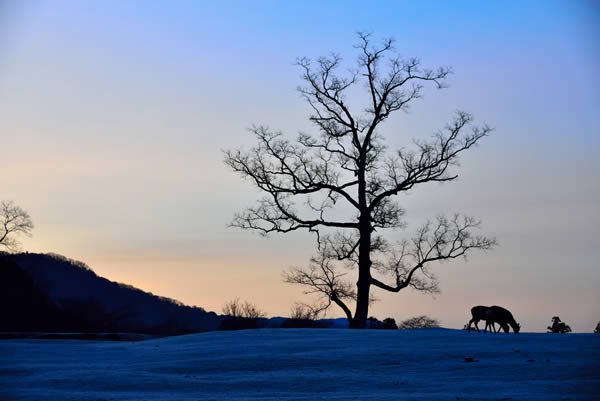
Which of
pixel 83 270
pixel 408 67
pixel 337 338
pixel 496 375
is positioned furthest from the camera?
pixel 83 270

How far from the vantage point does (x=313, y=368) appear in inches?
773

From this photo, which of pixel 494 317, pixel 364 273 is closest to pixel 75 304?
pixel 364 273

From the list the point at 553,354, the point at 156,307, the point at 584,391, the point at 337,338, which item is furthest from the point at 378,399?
the point at 156,307

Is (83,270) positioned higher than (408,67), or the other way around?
(408,67)

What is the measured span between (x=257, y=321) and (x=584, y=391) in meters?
22.0

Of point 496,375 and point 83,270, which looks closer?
point 496,375

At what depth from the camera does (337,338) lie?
24281 millimetres

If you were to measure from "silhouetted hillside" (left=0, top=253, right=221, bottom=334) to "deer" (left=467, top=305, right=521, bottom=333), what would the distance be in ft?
66.4

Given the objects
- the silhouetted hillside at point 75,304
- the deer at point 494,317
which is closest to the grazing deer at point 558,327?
the deer at point 494,317

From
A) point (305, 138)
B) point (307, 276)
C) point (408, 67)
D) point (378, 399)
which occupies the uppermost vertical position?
point (408, 67)

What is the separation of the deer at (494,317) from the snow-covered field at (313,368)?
1.99 metres

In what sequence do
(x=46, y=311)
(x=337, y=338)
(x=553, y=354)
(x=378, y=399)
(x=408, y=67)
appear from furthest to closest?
(x=46, y=311)
(x=408, y=67)
(x=337, y=338)
(x=553, y=354)
(x=378, y=399)

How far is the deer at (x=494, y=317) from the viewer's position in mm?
27938

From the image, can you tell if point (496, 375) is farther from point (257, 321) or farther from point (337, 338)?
point (257, 321)
